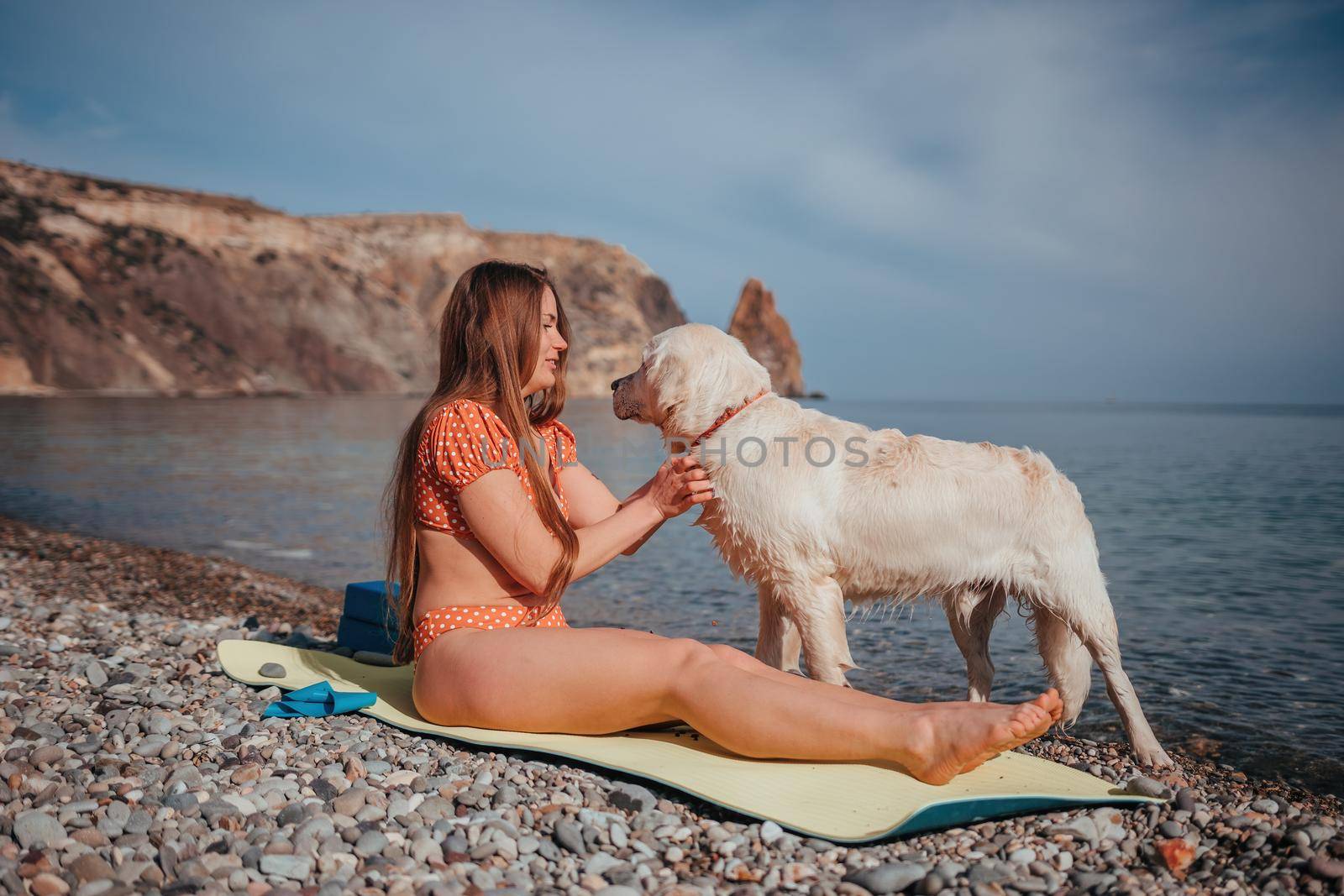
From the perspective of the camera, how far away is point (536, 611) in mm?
3982

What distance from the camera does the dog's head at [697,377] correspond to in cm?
445

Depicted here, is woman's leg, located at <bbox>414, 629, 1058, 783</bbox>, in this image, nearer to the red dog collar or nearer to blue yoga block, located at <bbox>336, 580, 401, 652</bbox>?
the red dog collar

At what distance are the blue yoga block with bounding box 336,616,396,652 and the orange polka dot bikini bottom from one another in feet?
5.78

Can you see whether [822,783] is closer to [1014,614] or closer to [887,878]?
[887,878]

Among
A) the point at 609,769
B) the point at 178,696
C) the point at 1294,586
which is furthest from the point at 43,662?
the point at 1294,586

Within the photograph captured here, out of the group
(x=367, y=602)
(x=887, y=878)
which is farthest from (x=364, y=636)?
(x=887, y=878)

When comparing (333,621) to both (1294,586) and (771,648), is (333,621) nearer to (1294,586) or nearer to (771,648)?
(771,648)

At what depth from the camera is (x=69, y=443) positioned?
23.2 metres

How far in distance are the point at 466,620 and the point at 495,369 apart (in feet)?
3.56

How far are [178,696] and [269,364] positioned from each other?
247 feet

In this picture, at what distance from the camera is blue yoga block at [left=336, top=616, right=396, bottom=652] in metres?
5.57

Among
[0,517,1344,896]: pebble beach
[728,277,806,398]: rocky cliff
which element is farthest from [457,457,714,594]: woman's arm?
[728,277,806,398]: rocky cliff

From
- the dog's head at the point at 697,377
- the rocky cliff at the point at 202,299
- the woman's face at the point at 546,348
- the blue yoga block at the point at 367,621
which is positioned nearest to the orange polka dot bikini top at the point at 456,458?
the woman's face at the point at 546,348

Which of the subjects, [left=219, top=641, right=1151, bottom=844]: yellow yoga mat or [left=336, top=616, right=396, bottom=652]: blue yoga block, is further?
[left=336, top=616, right=396, bottom=652]: blue yoga block
